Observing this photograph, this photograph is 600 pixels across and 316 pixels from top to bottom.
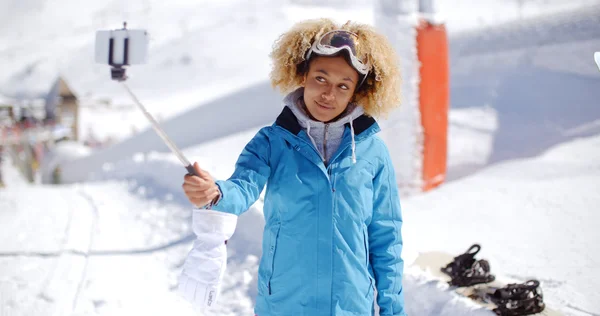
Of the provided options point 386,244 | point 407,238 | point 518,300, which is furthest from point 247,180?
point 407,238

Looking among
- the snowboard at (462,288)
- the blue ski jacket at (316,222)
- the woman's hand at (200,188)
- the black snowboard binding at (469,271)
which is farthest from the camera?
the black snowboard binding at (469,271)

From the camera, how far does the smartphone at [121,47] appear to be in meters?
1.86

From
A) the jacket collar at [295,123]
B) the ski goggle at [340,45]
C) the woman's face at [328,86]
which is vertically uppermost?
the ski goggle at [340,45]

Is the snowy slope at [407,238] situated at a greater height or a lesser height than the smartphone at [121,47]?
lesser

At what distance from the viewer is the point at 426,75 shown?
218 inches

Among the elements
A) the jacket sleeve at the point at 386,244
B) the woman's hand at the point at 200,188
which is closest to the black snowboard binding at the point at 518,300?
the jacket sleeve at the point at 386,244

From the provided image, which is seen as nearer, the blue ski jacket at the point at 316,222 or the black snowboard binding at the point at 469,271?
the blue ski jacket at the point at 316,222

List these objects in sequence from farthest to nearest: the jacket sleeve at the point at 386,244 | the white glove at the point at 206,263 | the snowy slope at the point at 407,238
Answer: the snowy slope at the point at 407,238
the jacket sleeve at the point at 386,244
the white glove at the point at 206,263

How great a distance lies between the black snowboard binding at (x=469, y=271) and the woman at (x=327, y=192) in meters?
1.25

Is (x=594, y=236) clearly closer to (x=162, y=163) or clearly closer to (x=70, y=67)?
(x=162, y=163)

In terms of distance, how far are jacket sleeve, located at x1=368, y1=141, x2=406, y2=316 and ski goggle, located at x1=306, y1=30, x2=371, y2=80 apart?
35cm

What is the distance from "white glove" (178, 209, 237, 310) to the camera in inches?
55.1

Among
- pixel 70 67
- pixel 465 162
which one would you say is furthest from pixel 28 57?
pixel 465 162

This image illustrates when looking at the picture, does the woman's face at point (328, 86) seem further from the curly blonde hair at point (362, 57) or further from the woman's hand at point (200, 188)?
the woman's hand at point (200, 188)
